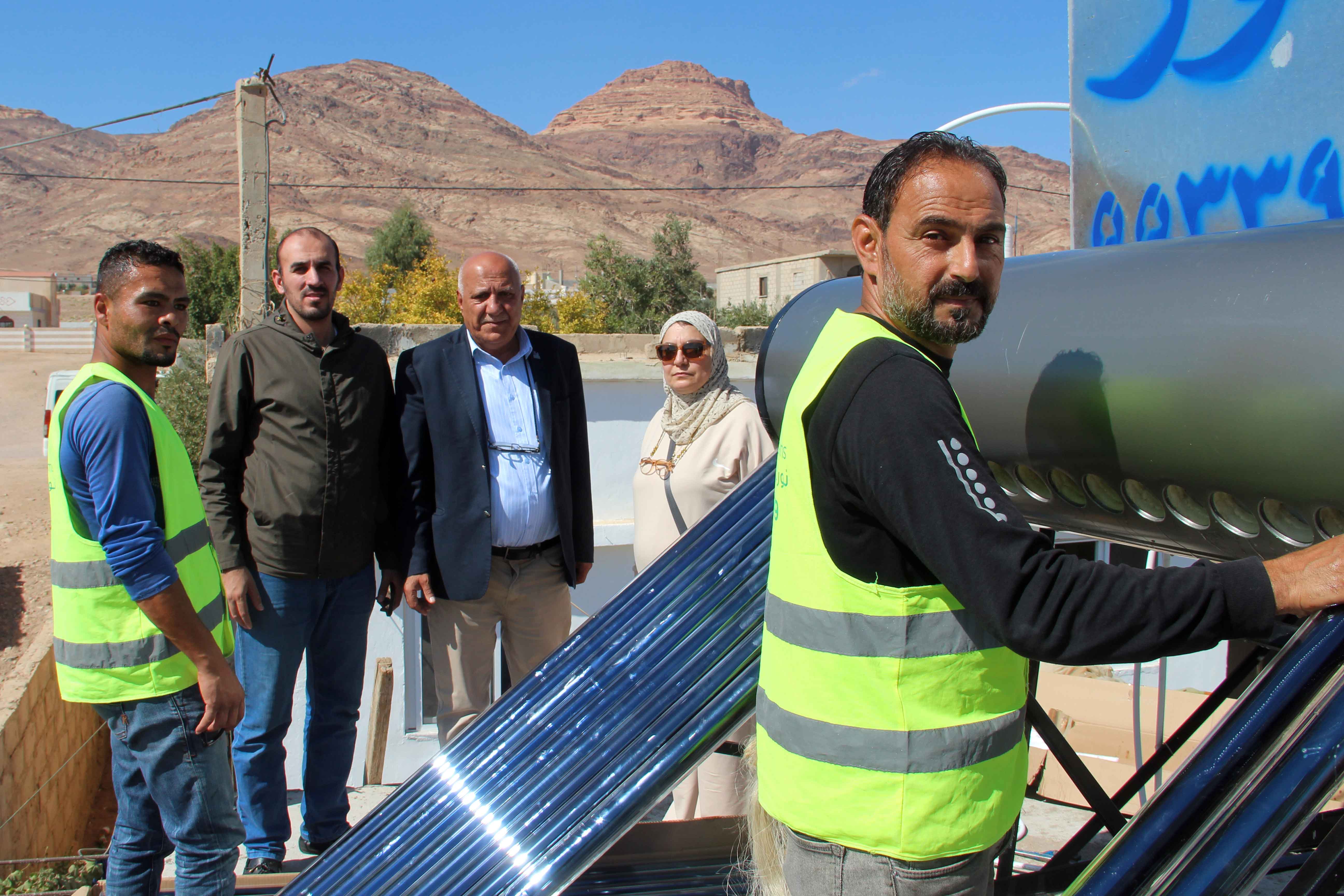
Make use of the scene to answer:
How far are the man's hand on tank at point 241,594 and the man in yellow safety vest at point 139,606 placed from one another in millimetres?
609

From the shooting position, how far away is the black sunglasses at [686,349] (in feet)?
11.3

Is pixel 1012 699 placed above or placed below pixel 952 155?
below

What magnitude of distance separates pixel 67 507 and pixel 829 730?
75.1 inches

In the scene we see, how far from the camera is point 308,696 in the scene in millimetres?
3250

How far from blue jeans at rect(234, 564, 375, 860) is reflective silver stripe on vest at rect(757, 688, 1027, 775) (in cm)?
221


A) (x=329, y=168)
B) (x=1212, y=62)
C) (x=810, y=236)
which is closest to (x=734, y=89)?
(x=810, y=236)

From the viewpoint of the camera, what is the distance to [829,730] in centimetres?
124

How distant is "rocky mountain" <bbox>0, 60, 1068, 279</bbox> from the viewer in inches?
3228

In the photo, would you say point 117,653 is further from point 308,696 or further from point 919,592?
point 919,592

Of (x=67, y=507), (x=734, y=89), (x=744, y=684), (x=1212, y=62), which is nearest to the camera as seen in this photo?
(x=744, y=684)

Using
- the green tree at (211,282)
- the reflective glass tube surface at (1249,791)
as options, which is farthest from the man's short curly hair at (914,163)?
the green tree at (211,282)

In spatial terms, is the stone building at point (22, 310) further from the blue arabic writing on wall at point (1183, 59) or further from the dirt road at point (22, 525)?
the blue arabic writing on wall at point (1183, 59)

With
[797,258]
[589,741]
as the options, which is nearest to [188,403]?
[589,741]

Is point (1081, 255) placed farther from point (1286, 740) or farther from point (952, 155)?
point (1286, 740)
